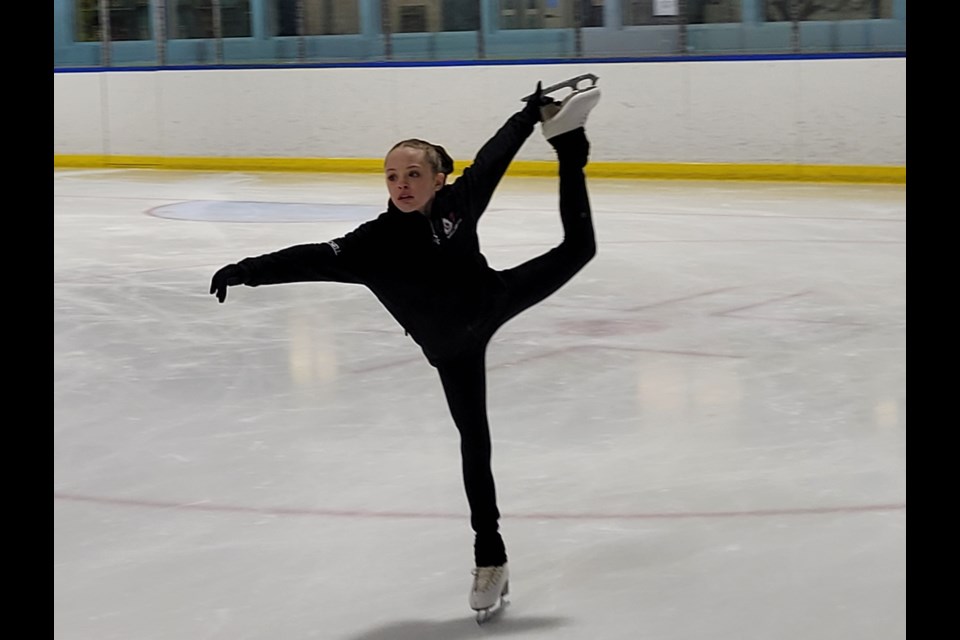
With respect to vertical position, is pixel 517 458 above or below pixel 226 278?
below

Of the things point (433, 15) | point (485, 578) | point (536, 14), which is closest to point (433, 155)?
point (485, 578)

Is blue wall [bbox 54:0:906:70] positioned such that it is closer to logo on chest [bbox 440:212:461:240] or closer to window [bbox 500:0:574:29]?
window [bbox 500:0:574:29]

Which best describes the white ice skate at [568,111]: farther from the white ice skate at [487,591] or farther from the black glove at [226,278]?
the white ice skate at [487,591]

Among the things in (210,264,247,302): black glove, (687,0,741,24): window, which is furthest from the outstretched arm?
(687,0,741,24): window

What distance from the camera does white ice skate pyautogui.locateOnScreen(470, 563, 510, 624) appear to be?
8.84 feet

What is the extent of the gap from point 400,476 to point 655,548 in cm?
85

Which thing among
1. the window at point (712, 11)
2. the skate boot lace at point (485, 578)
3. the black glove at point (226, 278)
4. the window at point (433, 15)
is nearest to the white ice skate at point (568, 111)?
the black glove at point (226, 278)

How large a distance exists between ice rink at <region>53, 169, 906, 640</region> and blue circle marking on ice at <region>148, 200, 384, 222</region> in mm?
2024

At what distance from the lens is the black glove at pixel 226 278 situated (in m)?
2.43

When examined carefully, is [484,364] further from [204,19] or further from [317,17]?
[204,19]

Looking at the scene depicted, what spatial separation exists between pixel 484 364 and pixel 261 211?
25.7 ft

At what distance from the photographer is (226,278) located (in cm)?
244

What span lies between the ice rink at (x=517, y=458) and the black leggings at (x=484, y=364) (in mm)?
193
